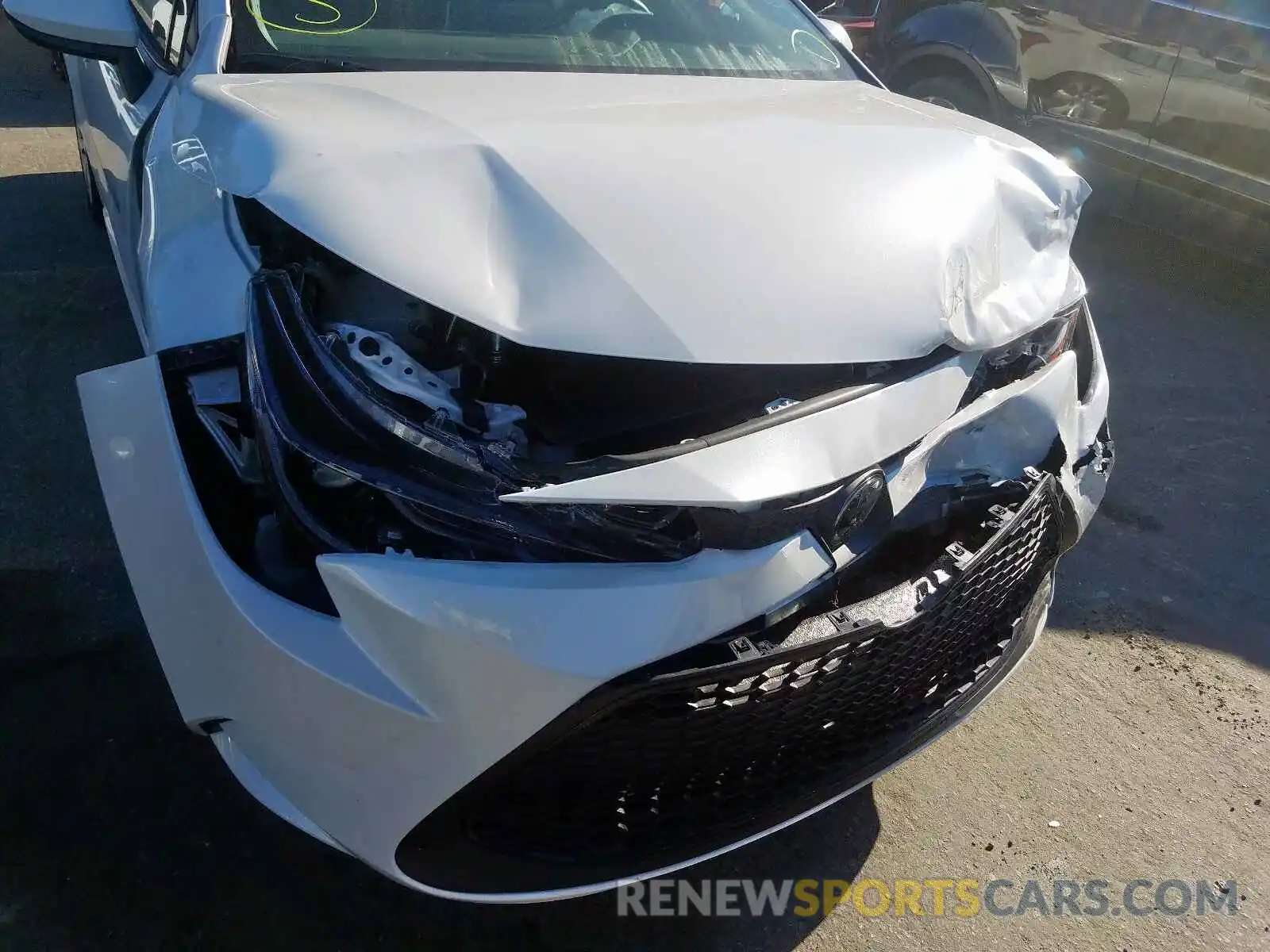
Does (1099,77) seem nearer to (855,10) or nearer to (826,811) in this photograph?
(855,10)

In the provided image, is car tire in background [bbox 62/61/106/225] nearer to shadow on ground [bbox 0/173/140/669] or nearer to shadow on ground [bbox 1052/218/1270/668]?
shadow on ground [bbox 0/173/140/669]

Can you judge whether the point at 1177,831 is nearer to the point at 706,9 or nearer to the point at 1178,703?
the point at 1178,703

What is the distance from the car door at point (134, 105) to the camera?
8.61 ft

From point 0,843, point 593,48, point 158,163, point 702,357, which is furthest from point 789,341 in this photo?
point 0,843

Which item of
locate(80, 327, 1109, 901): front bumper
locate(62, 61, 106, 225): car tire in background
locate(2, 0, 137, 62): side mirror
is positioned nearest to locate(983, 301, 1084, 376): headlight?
locate(80, 327, 1109, 901): front bumper

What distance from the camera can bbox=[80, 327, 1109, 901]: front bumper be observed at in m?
1.43

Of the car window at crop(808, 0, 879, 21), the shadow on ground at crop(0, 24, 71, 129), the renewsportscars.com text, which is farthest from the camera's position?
the car window at crop(808, 0, 879, 21)

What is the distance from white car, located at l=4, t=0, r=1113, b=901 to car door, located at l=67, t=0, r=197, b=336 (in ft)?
1.30

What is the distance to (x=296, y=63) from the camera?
2414mm

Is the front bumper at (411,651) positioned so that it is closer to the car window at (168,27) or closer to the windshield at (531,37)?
the windshield at (531,37)

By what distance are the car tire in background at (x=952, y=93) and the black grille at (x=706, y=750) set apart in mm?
4504

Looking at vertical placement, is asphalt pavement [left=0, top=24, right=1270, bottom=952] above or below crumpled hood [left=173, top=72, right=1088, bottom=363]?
below

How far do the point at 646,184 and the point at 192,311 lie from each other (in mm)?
Answer: 876

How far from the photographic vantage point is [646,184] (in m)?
1.97
